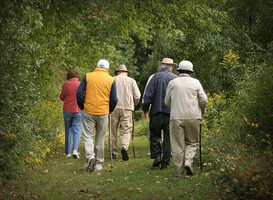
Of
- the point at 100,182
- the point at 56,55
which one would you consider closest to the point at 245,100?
the point at 100,182

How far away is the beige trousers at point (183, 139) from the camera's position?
8.27 metres

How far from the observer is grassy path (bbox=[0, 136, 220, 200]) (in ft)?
22.7

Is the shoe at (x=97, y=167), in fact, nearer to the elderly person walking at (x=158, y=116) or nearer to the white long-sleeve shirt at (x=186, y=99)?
the elderly person walking at (x=158, y=116)

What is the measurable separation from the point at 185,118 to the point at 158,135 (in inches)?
56.0

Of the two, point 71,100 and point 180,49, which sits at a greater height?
point 180,49

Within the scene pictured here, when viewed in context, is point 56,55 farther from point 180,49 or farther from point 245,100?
point 245,100

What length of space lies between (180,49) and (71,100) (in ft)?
21.4

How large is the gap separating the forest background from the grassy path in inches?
15.0

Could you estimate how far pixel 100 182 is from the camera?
8.04 meters

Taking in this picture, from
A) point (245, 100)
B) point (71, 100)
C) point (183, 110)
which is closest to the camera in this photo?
point (183, 110)

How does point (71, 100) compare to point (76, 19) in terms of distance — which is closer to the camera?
point (71, 100)

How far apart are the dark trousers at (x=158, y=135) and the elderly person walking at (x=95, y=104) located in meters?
1.01

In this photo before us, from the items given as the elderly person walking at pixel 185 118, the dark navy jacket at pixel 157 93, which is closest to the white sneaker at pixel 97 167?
the dark navy jacket at pixel 157 93

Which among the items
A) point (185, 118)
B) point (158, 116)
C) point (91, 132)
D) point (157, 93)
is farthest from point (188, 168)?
point (91, 132)
